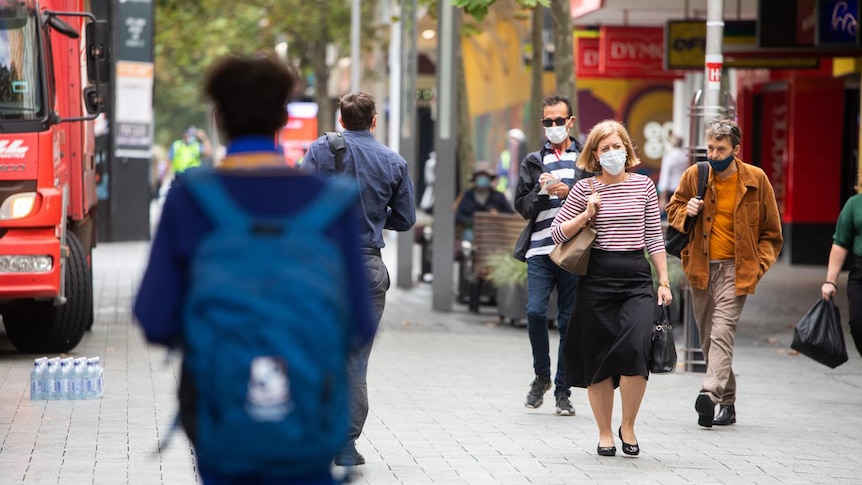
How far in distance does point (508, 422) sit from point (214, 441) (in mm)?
5506

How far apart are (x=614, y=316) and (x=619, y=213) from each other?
1.71 feet

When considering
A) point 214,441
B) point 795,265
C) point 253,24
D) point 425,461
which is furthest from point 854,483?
point 253,24

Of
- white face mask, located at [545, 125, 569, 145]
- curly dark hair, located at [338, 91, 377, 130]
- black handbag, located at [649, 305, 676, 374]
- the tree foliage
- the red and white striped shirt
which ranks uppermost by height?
the tree foliage

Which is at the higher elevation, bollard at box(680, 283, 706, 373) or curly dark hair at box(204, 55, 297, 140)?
curly dark hair at box(204, 55, 297, 140)

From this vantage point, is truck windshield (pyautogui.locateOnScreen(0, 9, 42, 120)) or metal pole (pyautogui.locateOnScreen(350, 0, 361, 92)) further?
metal pole (pyautogui.locateOnScreen(350, 0, 361, 92))

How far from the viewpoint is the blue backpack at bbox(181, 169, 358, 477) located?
338cm

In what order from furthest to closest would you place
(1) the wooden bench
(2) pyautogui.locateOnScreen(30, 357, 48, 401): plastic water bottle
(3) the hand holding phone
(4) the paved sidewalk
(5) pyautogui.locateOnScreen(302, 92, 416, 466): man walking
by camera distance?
(1) the wooden bench
(2) pyautogui.locateOnScreen(30, 357, 48, 401): plastic water bottle
(3) the hand holding phone
(4) the paved sidewalk
(5) pyautogui.locateOnScreen(302, 92, 416, 466): man walking

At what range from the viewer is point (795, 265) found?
24188 mm

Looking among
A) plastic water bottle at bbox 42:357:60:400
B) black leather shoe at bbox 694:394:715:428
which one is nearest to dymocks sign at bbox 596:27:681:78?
black leather shoe at bbox 694:394:715:428

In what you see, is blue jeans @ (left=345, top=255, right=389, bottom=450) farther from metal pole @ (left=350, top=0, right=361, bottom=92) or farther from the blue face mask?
metal pole @ (left=350, top=0, right=361, bottom=92)

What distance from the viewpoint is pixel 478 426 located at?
28.4ft

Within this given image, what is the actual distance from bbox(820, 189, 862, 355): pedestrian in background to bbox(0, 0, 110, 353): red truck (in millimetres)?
5293

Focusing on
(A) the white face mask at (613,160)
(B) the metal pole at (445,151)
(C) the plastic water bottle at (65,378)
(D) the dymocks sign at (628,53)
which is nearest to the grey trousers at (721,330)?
(A) the white face mask at (613,160)

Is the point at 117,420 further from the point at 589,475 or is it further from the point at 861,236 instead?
the point at 861,236
